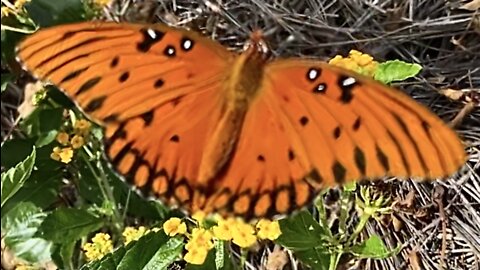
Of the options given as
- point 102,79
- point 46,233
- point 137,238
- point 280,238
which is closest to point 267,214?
point 280,238

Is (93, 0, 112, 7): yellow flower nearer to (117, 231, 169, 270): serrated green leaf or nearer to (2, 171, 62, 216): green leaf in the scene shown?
(2, 171, 62, 216): green leaf

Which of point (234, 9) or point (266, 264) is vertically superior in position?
point (234, 9)

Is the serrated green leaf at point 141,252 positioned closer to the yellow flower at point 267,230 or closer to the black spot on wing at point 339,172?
the yellow flower at point 267,230

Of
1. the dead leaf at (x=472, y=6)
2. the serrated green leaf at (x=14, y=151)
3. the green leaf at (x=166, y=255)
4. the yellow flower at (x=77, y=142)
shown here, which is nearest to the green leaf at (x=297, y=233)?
the green leaf at (x=166, y=255)

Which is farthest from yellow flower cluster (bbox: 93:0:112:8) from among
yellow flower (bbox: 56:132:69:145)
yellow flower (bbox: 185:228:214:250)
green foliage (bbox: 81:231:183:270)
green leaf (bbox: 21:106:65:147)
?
yellow flower (bbox: 185:228:214:250)

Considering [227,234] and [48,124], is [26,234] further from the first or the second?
[227,234]

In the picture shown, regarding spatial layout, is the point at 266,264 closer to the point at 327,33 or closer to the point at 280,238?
the point at 280,238
